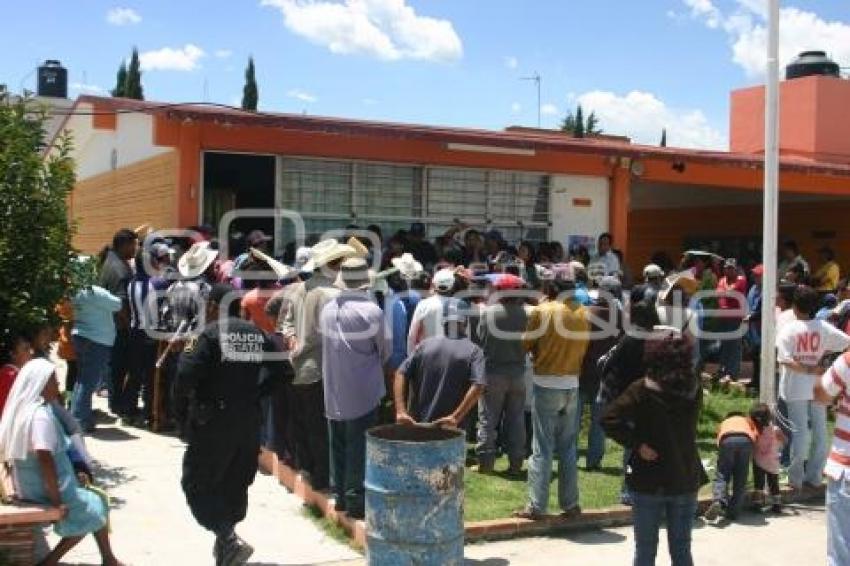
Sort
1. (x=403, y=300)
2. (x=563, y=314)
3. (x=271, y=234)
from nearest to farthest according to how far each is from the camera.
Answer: (x=563, y=314) < (x=403, y=300) < (x=271, y=234)

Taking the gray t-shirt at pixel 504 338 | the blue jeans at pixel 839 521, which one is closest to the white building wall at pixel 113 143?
the gray t-shirt at pixel 504 338

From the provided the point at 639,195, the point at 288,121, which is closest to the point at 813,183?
the point at 639,195

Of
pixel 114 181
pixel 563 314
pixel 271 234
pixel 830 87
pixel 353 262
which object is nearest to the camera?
pixel 353 262

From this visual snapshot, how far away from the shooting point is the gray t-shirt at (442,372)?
21.8ft

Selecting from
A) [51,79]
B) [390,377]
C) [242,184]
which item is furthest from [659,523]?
[51,79]

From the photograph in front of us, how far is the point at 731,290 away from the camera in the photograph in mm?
12508

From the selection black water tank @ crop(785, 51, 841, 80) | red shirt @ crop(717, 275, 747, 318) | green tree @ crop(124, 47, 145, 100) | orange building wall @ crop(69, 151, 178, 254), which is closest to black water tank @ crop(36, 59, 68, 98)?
green tree @ crop(124, 47, 145, 100)

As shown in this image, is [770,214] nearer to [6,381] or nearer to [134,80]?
[6,381]

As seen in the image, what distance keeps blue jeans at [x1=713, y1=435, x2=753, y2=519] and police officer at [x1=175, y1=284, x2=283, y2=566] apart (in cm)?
376

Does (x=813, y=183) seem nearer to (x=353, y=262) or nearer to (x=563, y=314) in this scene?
(x=563, y=314)

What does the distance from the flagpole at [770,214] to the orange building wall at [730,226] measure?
11.1 metres

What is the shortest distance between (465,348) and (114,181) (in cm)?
1015

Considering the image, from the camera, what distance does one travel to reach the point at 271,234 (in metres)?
12.3

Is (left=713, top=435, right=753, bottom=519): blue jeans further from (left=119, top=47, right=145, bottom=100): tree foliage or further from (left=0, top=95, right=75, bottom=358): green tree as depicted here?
(left=119, top=47, right=145, bottom=100): tree foliage
